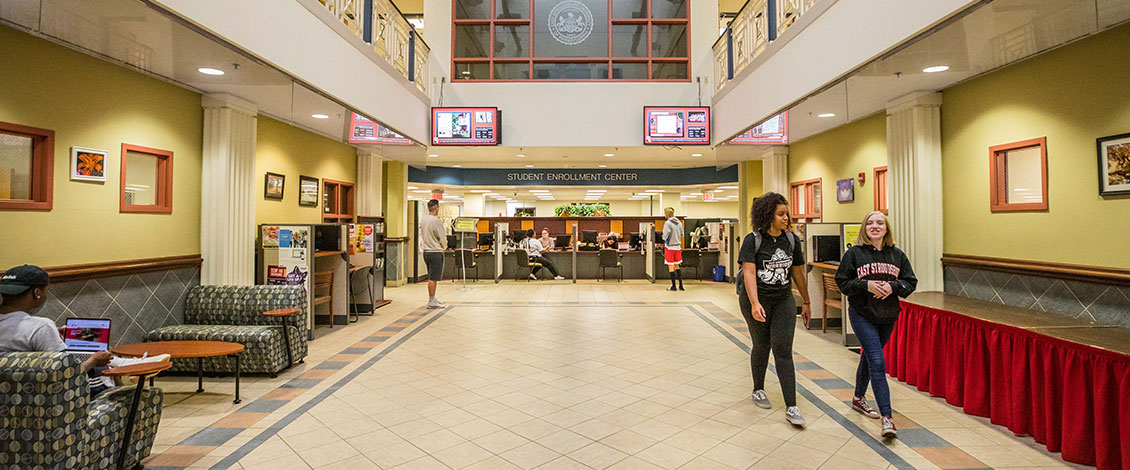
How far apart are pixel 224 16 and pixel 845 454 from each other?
542 cm

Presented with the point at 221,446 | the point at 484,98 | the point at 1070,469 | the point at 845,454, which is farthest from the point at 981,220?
the point at 484,98

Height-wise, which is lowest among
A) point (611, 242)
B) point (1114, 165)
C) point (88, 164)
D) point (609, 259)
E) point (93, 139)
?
point (609, 259)

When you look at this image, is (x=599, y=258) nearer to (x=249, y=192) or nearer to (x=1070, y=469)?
(x=249, y=192)

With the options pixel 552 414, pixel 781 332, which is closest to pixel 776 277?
pixel 781 332

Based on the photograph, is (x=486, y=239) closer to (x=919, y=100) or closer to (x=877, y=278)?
(x=919, y=100)

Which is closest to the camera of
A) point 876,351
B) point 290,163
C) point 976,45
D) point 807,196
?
point 876,351

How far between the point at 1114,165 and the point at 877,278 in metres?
2.34

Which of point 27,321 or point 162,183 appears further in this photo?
point 162,183

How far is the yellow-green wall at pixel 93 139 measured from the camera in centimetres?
380

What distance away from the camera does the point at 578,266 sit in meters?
13.2

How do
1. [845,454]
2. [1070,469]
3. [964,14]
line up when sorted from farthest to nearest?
[964,14] < [845,454] < [1070,469]

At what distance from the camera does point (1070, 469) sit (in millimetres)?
2807

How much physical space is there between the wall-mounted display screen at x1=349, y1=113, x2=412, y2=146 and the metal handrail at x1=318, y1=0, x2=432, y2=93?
98cm

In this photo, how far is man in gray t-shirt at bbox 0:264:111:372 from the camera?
8.18ft
